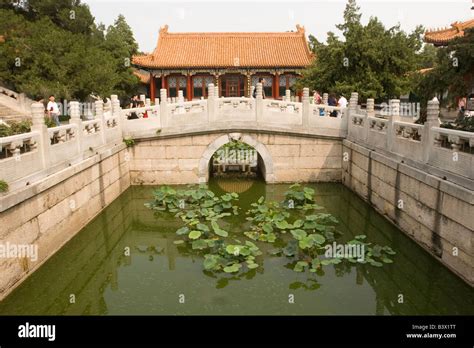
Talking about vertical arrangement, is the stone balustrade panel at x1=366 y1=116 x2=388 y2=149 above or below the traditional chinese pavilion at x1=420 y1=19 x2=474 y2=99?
below

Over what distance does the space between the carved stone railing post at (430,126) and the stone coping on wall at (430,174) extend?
23 cm


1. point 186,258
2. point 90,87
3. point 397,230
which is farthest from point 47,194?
point 90,87

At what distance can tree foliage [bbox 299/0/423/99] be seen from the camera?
13680 mm

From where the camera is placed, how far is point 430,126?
693cm

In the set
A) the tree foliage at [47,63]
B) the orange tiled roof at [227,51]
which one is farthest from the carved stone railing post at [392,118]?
the orange tiled roof at [227,51]

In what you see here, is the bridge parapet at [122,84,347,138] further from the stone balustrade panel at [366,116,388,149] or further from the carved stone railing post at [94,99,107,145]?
the stone balustrade panel at [366,116,388,149]

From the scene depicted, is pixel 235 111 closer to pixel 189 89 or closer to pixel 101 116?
pixel 101 116

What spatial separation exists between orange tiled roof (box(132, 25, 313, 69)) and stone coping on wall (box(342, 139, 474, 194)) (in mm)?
16648

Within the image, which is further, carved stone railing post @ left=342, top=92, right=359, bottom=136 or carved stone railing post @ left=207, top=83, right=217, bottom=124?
carved stone railing post @ left=207, top=83, right=217, bottom=124

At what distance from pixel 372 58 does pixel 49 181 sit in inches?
429

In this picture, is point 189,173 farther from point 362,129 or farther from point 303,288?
point 303,288

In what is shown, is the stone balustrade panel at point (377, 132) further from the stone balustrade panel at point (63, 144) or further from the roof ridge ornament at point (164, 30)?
the roof ridge ornament at point (164, 30)

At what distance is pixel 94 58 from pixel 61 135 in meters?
A: 10.4

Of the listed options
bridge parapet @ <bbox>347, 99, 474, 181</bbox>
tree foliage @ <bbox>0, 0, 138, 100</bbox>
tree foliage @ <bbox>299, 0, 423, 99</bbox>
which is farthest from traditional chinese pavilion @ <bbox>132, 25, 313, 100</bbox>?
bridge parapet @ <bbox>347, 99, 474, 181</bbox>
